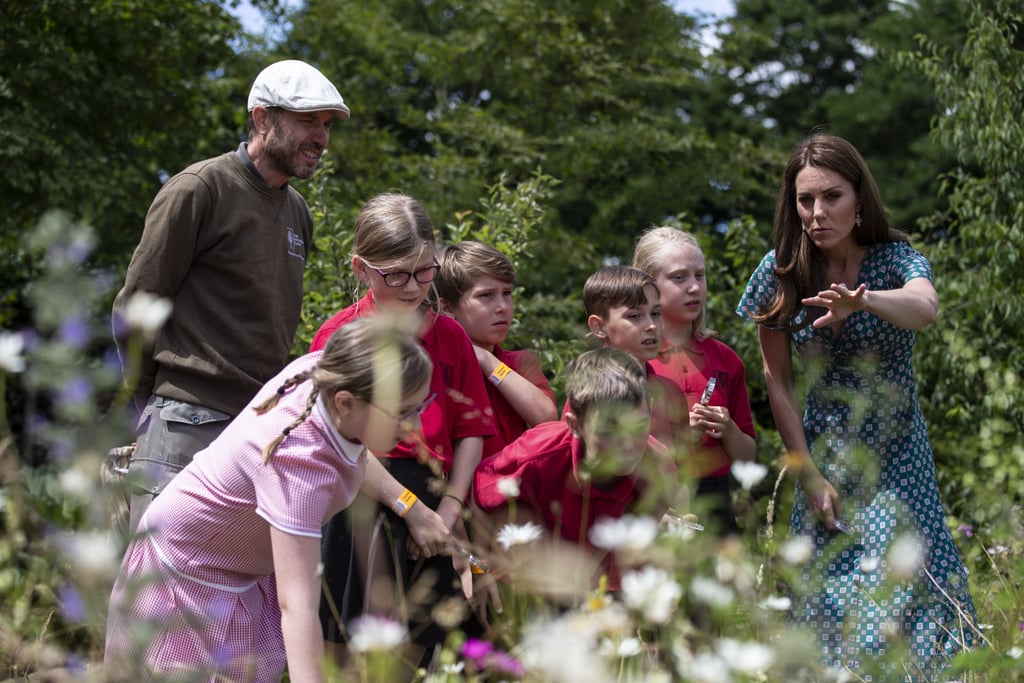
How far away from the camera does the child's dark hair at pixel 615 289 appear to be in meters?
3.32

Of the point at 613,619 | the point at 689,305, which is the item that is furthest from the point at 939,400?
the point at 613,619

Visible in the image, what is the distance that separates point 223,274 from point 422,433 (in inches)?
33.7

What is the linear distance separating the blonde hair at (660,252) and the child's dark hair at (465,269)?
52 centimetres

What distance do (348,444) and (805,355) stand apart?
5.01 feet

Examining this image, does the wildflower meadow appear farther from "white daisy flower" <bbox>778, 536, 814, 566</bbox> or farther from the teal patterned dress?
the teal patterned dress

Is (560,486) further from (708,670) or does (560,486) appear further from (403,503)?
(708,670)

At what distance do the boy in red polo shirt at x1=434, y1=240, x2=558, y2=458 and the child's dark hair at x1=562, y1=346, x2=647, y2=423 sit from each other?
0.58 meters

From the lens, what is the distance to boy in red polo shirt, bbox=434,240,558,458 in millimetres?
3277

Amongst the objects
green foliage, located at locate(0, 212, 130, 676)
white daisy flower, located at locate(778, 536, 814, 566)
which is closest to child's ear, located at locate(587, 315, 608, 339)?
white daisy flower, located at locate(778, 536, 814, 566)

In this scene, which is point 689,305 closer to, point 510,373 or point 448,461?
point 510,373


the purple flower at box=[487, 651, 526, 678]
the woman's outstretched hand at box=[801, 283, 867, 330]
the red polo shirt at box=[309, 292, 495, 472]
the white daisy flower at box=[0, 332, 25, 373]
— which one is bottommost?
the red polo shirt at box=[309, 292, 495, 472]

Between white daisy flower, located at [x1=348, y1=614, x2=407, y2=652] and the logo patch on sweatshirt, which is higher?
white daisy flower, located at [x1=348, y1=614, x2=407, y2=652]

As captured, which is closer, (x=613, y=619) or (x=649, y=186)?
(x=613, y=619)

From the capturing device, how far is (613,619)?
4.36 feet
